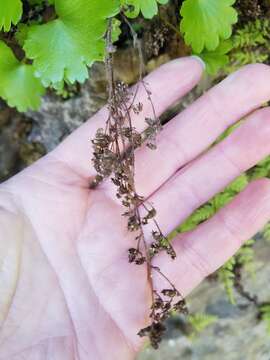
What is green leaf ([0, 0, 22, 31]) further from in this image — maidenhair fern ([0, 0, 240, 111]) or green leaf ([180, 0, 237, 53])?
green leaf ([180, 0, 237, 53])

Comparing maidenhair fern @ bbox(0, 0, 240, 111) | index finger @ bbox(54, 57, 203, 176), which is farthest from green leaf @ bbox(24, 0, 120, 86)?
index finger @ bbox(54, 57, 203, 176)

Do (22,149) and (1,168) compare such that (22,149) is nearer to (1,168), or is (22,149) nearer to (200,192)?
(1,168)

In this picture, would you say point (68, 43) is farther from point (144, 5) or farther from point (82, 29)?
point (144, 5)

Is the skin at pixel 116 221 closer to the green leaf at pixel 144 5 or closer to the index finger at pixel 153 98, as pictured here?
the index finger at pixel 153 98

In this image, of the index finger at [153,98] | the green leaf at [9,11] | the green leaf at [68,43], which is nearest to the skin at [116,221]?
the index finger at [153,98]

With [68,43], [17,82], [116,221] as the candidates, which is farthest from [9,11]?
[116,221]
